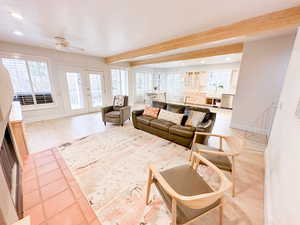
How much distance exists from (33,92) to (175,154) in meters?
5.19

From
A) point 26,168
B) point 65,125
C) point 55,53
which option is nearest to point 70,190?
point 26,168

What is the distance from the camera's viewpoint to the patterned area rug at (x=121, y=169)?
132 centimetres

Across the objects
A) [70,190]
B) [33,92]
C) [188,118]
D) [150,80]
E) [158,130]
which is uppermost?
[150,80]

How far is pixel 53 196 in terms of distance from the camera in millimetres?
1495

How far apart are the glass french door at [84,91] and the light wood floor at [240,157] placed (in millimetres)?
1345

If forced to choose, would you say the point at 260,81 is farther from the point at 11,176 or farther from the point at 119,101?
the point at 11,176

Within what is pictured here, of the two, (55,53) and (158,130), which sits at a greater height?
(55,53)

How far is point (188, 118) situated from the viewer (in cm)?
279

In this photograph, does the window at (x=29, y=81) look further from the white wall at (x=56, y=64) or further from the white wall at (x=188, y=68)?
the white wall at (x=188, y=68)

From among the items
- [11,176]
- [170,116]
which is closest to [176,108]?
[170,116]

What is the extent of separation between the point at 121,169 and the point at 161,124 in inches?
54.3

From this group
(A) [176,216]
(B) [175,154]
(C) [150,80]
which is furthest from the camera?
(C) [150,80]

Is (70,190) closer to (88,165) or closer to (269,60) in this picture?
(88,165)

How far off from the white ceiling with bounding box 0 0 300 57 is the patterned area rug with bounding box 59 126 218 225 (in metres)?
2.55
